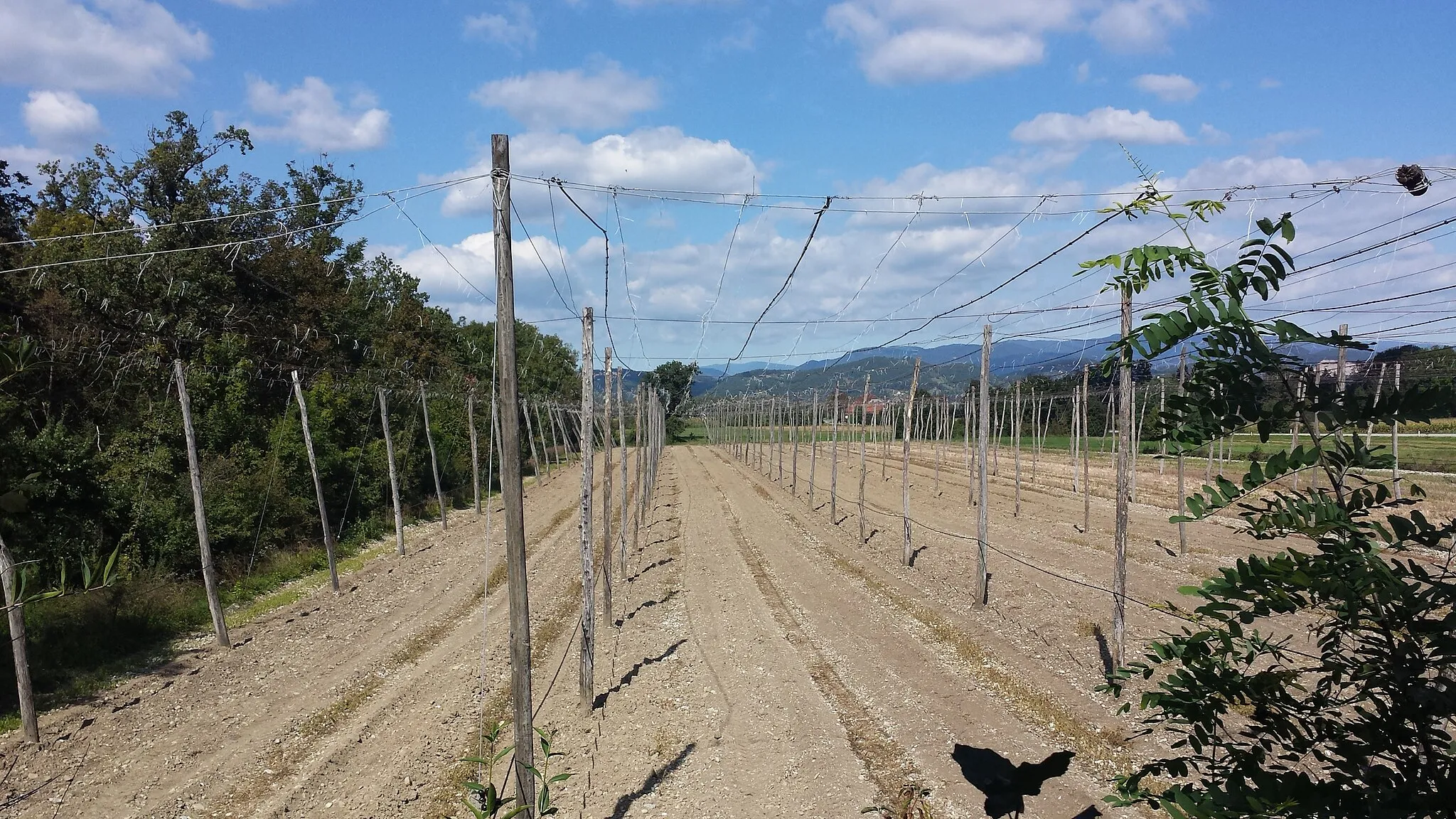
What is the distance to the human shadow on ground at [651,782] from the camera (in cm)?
799

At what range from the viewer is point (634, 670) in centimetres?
1253

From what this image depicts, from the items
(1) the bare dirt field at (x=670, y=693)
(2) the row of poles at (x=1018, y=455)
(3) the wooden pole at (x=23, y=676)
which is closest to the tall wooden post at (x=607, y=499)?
(1) the bare dirt field at (x=670, y=693)

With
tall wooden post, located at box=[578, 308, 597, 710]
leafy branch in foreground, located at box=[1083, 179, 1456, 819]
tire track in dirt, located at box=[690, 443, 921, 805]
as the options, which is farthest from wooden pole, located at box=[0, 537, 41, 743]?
leafy branch in foreground, located at box=[1083, 179, 1456, 819]

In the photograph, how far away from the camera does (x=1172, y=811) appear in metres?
2.41

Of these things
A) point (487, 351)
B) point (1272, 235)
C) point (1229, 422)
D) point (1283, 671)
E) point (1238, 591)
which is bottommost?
point (1283, 671)

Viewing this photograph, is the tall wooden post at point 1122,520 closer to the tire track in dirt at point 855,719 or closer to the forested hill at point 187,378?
the tire track in dirt at point 855,719

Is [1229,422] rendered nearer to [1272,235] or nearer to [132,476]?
[1272,235]

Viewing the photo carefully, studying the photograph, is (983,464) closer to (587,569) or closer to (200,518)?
(587,569)

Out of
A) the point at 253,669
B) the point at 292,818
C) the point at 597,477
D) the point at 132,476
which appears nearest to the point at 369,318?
the point at 597,477

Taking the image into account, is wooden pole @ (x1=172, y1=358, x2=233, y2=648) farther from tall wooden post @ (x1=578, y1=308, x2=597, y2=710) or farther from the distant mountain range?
the distant mountain range

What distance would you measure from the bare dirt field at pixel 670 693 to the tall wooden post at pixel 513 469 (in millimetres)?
2093

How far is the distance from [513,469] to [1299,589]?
4975mm

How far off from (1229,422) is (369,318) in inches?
1597

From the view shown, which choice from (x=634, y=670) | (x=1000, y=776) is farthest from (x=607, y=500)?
(x=1000, y=776)
